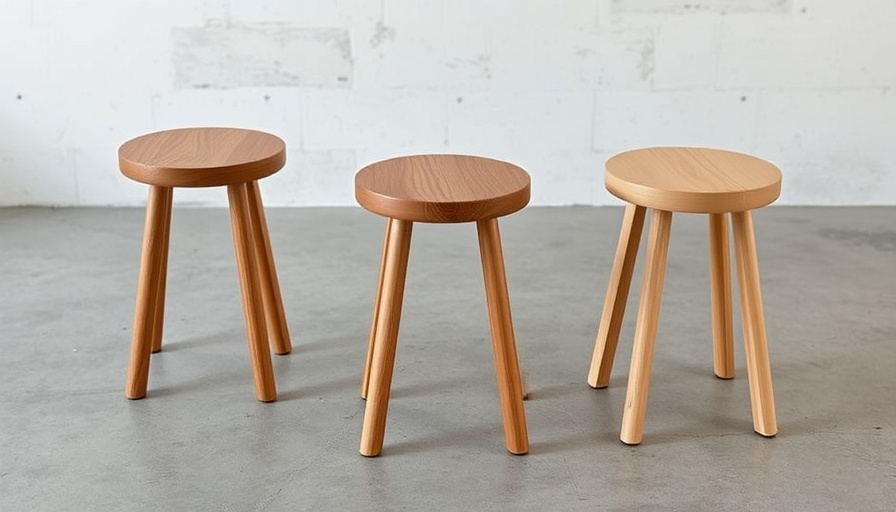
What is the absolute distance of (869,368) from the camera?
2492 millimetres

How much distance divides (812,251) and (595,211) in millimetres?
817

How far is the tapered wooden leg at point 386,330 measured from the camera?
2.00m

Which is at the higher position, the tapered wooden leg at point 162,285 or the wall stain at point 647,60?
the wall stain at point 647,60

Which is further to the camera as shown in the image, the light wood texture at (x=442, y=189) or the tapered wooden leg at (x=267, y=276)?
the tapered wooden leg at (x=267, y=276)

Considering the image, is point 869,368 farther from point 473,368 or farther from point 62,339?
point 62,339

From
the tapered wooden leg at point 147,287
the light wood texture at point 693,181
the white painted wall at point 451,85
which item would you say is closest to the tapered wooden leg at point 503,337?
the light wood texture at point 693,181

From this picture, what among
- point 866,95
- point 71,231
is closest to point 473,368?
point 71,231

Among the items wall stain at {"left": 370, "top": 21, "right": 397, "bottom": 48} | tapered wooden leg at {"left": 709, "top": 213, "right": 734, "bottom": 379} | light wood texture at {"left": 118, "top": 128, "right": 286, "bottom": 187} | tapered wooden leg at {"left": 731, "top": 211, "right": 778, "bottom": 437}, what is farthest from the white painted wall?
tapered wooden leg at {"left": 731, "top": 211, "right": 778, "bottom": 437}

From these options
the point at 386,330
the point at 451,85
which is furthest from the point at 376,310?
the point at 451,85

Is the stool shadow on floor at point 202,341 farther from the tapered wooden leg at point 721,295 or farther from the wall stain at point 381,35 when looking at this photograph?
Result: the wall stain at point 381,35

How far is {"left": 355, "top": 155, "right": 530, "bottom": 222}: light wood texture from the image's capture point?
1.89 m

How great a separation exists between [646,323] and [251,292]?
2.80 feet

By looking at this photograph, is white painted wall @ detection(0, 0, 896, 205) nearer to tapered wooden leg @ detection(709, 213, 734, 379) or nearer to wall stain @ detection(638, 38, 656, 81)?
wall stain @ detection(638, 38, 656, 81)

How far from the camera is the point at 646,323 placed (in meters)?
2.09
